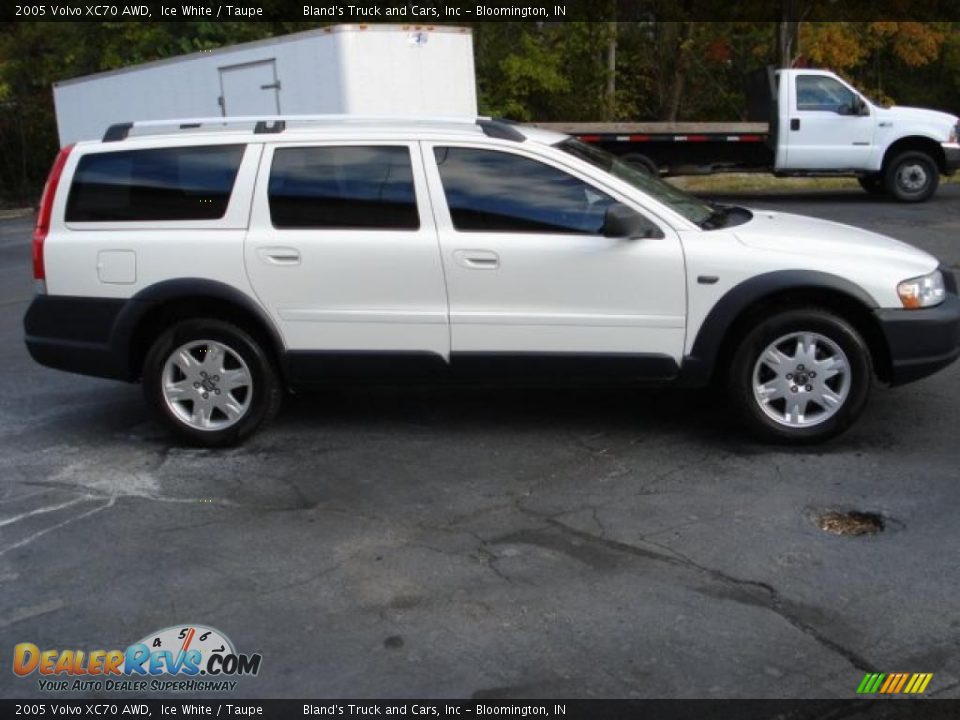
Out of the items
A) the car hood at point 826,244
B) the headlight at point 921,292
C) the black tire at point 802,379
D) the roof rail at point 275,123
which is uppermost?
the roof rail at point 275,123

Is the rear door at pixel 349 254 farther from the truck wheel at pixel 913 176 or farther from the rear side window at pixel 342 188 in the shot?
the truck wheel at pixel 913 176

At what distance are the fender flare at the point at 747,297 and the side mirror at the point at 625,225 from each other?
51 cm

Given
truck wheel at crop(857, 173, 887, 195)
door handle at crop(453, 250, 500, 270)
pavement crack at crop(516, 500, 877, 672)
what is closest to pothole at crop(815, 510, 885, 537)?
pavement crack at crop(516, 500, 877, 672)

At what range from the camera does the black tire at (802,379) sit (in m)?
5.52

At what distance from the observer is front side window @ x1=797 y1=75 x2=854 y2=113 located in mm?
17125

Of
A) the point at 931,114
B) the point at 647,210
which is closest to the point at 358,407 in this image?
the point at 647,210

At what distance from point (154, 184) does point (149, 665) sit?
3062mm

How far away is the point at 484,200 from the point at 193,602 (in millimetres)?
2610

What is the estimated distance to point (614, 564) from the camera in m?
4.41

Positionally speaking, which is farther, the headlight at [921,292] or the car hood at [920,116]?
the car hood at [920,116]

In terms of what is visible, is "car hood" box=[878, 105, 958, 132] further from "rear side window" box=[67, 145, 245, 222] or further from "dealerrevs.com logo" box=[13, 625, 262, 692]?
"dealerrevs.com logo" box=[13, 625, 262, 692]

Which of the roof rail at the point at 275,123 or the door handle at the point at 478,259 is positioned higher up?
the roof rail at the point at 275,123

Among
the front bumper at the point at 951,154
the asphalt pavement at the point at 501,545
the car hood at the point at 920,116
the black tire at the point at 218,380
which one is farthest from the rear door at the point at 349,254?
the front bumper at the point at 951,154
